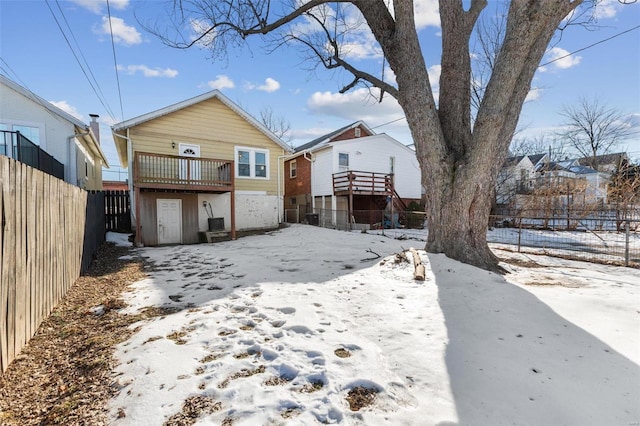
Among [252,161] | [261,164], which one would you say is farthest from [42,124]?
[261,164]

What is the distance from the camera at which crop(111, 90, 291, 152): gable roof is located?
1152 centimetres

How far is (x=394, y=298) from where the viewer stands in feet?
13.3

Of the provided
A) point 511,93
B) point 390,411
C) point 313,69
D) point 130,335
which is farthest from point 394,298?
point 313,69

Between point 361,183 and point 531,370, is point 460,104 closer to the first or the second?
point 531,370

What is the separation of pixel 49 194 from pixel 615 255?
12.7 m

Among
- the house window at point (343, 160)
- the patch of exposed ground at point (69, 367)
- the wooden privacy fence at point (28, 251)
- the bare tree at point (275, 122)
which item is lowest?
the patch of exposed ground at point (69, 367)

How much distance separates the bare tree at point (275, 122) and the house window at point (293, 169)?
48.5ft

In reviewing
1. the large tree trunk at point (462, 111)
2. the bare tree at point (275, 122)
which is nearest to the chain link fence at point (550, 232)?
the large tree trunk at point (462, 111)

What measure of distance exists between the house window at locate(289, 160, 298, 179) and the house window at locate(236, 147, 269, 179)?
7565 mm

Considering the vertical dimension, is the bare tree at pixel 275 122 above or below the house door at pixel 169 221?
above

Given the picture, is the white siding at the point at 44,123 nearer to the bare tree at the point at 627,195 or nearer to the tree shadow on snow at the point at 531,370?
the tree shadow on snow at the point at 531,370

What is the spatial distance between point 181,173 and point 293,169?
11.3m

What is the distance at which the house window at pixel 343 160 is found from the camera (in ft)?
62.2

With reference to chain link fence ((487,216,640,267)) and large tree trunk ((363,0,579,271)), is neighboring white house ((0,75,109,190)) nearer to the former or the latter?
large tree trunk ((363,0,579,271))
